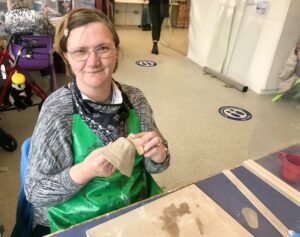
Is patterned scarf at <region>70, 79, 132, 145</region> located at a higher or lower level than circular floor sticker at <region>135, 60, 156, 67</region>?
higher

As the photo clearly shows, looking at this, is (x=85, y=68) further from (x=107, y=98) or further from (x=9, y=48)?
(x=9, y=48)

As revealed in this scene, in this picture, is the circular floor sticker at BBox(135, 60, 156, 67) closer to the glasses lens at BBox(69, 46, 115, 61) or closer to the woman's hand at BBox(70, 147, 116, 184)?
the glasses lens at BBox(69, 46, 115, 61)

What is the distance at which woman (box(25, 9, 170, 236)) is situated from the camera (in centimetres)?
84

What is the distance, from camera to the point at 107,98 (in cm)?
99

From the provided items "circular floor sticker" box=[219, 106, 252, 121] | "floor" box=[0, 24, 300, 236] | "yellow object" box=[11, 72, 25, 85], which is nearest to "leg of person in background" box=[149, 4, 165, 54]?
"floor" box=[0, 24, 300, 236]

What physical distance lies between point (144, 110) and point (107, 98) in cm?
14

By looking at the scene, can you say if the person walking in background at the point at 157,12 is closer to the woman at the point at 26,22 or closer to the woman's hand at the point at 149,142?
the woman at the point at 26,22

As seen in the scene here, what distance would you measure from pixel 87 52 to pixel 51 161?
342mm

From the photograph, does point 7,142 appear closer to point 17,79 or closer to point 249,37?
point 17,79

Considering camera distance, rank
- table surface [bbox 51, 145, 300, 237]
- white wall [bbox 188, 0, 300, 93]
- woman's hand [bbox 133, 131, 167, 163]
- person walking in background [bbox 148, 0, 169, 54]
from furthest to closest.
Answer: person walking in background [bbox 148, 0, 169, 54]
white wall [bbox 188, 0, 300, 93]
woman's hand [bbox 133, 131, 167, 163]
table surface [bbox 51, 145, 300, 237]

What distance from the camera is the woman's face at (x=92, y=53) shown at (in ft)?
2.82

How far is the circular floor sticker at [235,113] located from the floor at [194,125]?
0.06 m

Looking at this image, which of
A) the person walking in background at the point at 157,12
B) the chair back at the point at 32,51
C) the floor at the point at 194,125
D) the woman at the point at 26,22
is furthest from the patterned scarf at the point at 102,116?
the person walking in background at the point at 157,12

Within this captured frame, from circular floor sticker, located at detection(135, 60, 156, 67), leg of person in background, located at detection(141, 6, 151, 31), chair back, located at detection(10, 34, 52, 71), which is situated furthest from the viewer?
leg of person in background, located at detection(141, 6, 151, 31)
